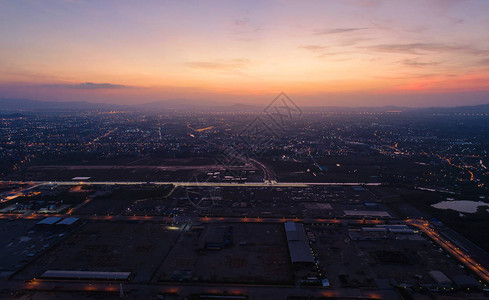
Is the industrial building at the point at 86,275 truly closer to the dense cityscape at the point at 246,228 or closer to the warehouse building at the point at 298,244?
the dense cityscape at the point at 246,228

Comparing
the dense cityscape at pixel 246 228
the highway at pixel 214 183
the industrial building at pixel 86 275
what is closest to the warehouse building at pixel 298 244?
the dense cityscape at pixel 246 228

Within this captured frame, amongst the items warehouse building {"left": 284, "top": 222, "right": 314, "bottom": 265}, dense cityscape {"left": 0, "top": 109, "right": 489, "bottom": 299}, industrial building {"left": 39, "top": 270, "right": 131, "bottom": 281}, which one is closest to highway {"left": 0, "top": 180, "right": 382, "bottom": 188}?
dense cityscape {"left": 0, "top": 109, "right": 489, "bottom": 299}

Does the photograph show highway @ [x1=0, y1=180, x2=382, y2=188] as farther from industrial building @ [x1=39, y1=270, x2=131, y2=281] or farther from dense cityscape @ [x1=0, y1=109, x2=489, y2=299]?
industrial building @ [x1=39, y1=270, x2=131, y2=281]

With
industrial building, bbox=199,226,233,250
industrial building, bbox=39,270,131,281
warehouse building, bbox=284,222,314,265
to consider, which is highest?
warehouse building, bbox=284,222,314,265

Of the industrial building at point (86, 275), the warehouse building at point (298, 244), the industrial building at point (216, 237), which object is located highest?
the warehouse building at point (298, 244)

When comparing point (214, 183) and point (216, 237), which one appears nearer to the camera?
point (216, 237)

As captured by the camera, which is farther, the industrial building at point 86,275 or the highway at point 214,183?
the highway at point 214,183

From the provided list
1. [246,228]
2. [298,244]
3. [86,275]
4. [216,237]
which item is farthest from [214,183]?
[86,275]

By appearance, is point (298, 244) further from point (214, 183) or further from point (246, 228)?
point (214, 183)

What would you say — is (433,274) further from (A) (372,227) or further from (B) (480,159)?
(B) (480,159)

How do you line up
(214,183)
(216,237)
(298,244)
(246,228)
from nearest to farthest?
1. (298,244)
2. (216,237)
3. (246,228)
4. (214,183)

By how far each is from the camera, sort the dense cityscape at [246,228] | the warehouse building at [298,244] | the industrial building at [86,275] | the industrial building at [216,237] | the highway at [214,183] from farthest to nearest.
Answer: the highway at [214,183]
the industrial building at [216,237]
the warehouse building at [298,244]
the industrial building at [86,275]
the dense cityscape at [246,228]

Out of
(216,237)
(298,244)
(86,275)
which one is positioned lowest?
(86,275)
